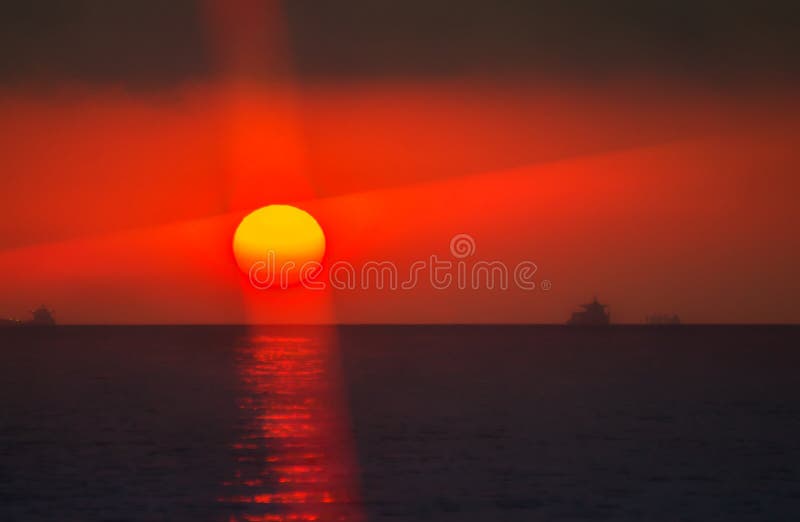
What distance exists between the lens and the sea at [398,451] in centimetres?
2398

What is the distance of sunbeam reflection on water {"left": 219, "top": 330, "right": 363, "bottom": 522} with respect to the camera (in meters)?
23.5

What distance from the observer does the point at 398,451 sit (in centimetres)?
3250

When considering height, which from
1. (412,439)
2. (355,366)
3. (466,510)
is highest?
(355,366)

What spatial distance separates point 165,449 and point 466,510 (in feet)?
39.8

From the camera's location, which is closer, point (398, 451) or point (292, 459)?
point (292, 459)

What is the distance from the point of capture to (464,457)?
3106 cm

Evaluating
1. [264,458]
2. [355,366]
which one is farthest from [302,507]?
[355,366]

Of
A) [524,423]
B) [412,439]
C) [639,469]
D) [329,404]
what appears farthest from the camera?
[329,404]

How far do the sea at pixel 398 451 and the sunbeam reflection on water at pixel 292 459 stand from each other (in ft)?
0.26

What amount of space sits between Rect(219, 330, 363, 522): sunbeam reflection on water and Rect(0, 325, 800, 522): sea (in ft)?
0.26

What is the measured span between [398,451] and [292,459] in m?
3.45

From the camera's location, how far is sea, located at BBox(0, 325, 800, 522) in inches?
944

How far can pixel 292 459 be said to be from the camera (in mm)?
30625

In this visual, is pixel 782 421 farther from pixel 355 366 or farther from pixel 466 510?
pixel 355 366
